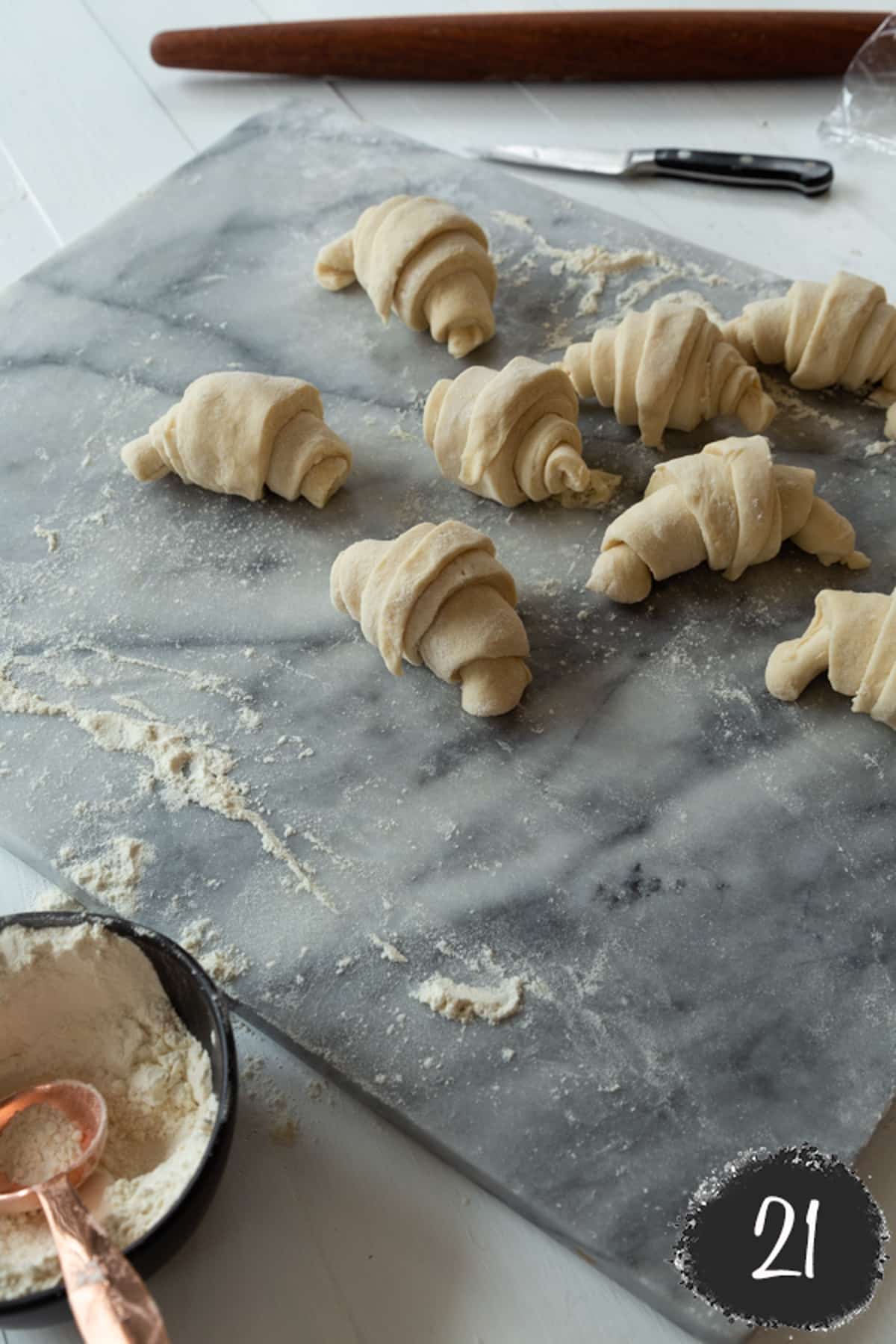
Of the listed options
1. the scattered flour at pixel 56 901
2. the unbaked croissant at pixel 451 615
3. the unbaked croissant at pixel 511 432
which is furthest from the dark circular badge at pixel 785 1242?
the unbaked croissant at pixel 511 432

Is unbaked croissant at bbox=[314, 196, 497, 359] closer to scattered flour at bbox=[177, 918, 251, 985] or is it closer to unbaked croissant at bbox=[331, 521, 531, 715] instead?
unbaked croissant at bbox=[331, 521, 531, 715]

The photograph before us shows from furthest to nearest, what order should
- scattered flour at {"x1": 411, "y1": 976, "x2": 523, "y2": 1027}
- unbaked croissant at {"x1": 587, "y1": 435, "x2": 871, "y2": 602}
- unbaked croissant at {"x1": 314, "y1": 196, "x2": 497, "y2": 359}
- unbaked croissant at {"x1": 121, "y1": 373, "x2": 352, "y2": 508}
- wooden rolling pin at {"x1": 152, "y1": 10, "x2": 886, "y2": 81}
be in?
wooden rolling pin at {"x1": 152, "y1": 10, "x2": 886, "y2": 81} → unbaked croissant at {"x1": 314, "y1": 196, "x2": 497, "y2": 359} → unbaked croissant at {"x1": 121, "y1": 373, "x2": 352, "y2": 508} → unbaked croissant at {"x1": 587, "y1": 435, "x2": 871, "y2": 602} → scattered flour at {"x1": 411, "y1": 976, "x2": 523, "y2": 1027}

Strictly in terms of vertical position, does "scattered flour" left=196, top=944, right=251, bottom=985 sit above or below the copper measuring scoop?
below

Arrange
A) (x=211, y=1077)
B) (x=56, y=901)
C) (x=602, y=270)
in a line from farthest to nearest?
(x=602, y=270), (x=56, y=901), (x=211, y=1077)

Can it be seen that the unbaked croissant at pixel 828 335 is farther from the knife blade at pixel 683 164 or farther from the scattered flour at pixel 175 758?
the scattered flour at pixel 175 758

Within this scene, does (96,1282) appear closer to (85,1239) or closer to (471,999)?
(85,1239)

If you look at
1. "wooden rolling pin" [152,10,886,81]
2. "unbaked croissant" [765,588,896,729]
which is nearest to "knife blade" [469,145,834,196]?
"wooden rolling pin" [152,10,886,81]

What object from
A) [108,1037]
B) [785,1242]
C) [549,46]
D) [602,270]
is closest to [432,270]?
[602,270]
